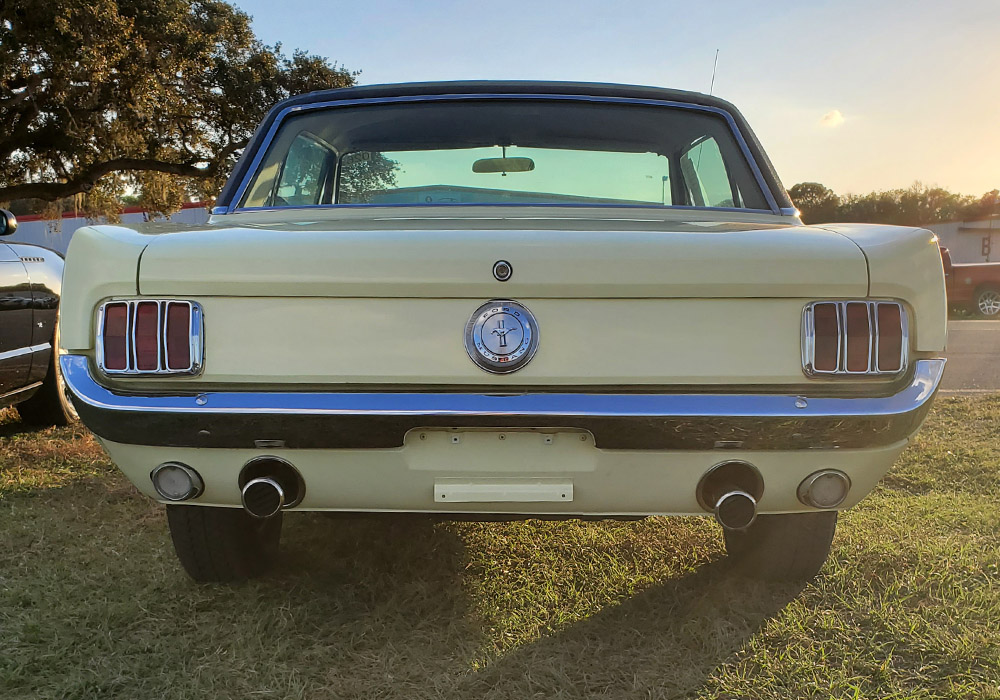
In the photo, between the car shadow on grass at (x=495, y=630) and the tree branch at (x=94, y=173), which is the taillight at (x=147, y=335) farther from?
the tree branch at (x=94, y=173)

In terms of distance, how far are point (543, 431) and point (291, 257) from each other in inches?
30.0

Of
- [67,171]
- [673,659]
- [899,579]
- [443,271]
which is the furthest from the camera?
[67,171]

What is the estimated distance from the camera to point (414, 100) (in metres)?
2.96

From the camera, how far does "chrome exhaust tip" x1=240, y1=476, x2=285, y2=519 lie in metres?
2.08

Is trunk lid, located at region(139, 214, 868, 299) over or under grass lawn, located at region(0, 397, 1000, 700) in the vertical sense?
over

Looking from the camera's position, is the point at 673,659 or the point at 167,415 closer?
the point at 167,415

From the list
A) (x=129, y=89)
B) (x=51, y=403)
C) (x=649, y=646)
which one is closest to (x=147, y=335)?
(x=649, y=646)

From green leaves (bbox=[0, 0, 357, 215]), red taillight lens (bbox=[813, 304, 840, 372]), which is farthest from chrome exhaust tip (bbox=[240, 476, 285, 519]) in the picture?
green leaves (bbox=[0, 0, 357, 215])

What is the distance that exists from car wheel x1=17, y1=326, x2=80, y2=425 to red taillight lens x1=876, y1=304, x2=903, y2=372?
487cm

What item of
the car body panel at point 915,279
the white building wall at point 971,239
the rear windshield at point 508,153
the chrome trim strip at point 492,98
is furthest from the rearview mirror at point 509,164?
the white building wall at point 971,239

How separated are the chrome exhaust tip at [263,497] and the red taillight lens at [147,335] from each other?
39 centimetres

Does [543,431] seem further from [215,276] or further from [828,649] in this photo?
[828,649]

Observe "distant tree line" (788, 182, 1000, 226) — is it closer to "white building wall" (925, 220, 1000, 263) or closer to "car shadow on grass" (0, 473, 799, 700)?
"white building wall" (925, 220, 1000, 263)

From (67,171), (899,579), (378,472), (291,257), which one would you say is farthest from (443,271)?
(67,171)
